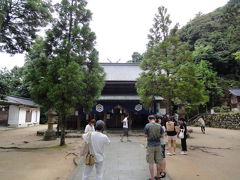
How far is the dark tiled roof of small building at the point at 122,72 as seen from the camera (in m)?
20.5

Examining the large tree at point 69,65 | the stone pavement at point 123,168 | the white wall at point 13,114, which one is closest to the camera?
the stone pavement at point 123,168

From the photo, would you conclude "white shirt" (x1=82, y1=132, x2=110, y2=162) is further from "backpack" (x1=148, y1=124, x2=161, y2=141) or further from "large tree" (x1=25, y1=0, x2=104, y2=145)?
"large tree" (x1=25, y1=0, x2=104, y2=145)

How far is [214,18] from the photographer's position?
4238 centimetres

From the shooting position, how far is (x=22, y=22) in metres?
9.32

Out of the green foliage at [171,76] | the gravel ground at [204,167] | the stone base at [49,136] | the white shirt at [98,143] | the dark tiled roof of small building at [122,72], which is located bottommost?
the gravel ground at [204,167]

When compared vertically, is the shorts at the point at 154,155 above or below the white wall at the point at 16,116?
below

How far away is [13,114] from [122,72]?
14.5 metres

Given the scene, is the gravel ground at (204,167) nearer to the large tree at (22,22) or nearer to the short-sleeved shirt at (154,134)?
the short-sleeved shirt at (154,134)

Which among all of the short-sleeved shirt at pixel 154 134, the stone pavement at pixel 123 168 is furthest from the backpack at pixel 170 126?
the short-sleeved shirt at pixel 154 134

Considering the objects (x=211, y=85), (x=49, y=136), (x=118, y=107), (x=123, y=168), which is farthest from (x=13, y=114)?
(x=211, y=85)

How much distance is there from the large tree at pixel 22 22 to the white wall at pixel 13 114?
15.7 metres

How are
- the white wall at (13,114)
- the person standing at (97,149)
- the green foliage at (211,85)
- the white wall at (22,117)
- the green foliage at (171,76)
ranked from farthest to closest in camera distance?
the green foliage at (211,85) < the white wall at (22,117) < the white wall at (13,114) < the green foliage at (171,76) < the person standing at (97,149)

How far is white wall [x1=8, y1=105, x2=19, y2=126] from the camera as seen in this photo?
23380 millimetres

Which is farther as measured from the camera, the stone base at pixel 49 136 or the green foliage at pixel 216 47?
the green foliage at pixel 216 47
